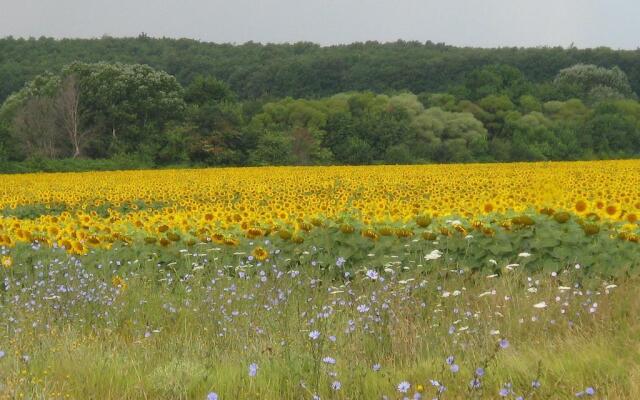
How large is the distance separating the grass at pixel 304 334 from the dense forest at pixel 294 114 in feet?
108

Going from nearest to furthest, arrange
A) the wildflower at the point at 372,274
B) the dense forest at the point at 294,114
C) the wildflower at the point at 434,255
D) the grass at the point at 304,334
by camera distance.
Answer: the grass at the point at 304,334, the wildflower at the point at 372,274, the wildflower at the point at 434,255, the dense forest at the point at 294,114

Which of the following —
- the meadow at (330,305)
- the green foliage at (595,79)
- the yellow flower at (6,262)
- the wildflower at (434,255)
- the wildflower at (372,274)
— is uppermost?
the green foliage at (595,79)

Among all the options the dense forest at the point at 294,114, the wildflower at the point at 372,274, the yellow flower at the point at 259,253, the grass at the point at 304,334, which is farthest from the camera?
the dense forest at the point at 294,114

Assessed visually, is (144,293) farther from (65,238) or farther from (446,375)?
(446,375)

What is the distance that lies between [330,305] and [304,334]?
3.29 ft

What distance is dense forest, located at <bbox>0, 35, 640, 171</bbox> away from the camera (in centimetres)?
4553

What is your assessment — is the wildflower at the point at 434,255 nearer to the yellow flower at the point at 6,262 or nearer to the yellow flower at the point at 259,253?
the yellow flower at the point at 259,253

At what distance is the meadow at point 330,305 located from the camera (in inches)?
158

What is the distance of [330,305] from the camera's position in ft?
19.4

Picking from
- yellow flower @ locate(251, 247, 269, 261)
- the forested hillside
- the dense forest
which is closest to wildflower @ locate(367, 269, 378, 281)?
yellow flower @ locate(251, 247, 269, 261)

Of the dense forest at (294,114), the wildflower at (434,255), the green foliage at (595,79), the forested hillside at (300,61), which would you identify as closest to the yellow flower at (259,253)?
the wildflower at (434,255)

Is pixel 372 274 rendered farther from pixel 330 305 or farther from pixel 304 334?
pixel 330 305

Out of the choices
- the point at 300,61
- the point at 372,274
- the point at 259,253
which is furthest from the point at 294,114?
the point at 372,274

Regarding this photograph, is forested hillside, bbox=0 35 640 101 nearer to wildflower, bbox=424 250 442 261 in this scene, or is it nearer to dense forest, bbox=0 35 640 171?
dense forest, bbox=0 35 640 171
